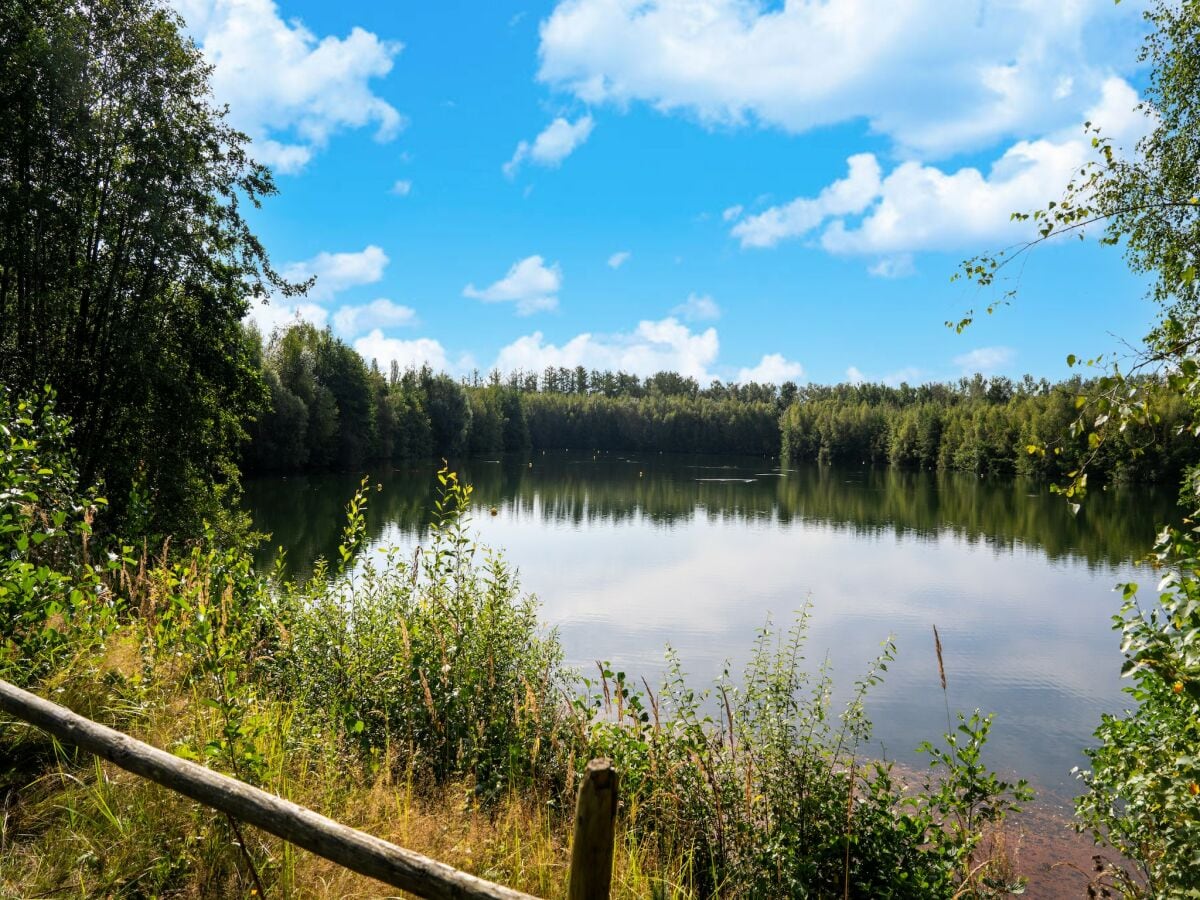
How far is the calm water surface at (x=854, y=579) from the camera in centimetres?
1510

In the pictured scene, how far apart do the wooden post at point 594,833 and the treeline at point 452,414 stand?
1884 centimetres

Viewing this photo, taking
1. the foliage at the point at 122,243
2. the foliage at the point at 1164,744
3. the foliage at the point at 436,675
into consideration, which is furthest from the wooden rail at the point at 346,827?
the foliage at the point at 122,243

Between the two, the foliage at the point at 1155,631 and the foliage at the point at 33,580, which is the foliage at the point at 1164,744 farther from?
the foliage at the point at 33,580

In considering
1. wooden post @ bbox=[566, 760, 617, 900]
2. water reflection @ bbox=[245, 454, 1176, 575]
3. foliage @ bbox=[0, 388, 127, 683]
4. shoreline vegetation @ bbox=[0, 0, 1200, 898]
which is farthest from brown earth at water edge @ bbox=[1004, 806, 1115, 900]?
water reflection @ bbox=[245, 454, 1176, 575]

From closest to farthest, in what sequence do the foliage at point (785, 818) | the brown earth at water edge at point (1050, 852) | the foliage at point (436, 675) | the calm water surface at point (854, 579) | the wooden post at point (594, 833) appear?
the wooden post at point (594, 833) → the foliage at point (785, 818) → the foliage at point (436, 675) → the brown earth at water edge at point (1050, 852) → the calm water surface at point (854, 579)

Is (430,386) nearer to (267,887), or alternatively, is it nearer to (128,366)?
(128,366)

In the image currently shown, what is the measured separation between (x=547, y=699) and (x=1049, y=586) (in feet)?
85.0

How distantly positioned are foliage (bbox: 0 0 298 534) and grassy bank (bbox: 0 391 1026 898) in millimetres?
8627

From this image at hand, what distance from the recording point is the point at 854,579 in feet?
88.1

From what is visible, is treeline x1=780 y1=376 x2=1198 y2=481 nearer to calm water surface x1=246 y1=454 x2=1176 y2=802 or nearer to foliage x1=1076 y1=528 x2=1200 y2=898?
calm water surface x1=246 y1=454 x2=1176 y2=802

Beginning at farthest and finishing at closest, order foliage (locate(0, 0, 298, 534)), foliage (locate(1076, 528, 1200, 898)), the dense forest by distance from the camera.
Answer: the dense forest → foliage (locate(0, 0, 298, 534)) → foliage (locate(1076, 528, 1200, 898))

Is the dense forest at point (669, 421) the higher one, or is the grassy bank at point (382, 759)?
the dense forest at point (669, 421)

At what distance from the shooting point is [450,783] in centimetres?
533

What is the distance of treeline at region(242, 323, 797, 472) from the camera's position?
55281mm
